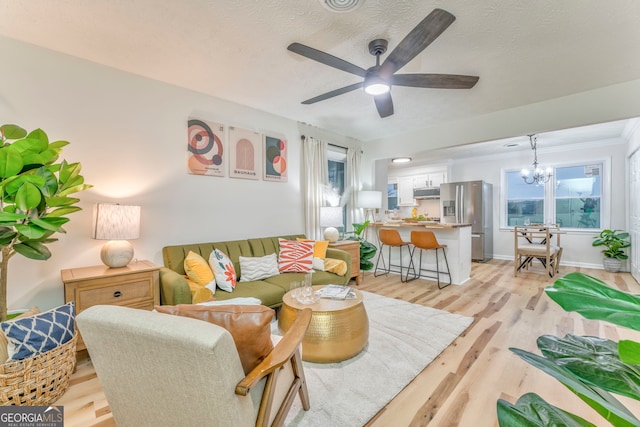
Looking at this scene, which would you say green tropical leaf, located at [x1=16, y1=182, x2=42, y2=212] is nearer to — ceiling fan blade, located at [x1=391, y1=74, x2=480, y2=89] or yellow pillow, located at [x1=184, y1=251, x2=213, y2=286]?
yellow pillow, located at [x1=184, y1=251, x2=213, y2=286]

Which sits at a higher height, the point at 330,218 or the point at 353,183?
the point at 353,183

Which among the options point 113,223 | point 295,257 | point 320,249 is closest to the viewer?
point 113,223

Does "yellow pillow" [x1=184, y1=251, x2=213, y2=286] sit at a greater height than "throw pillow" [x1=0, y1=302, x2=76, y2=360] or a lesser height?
greater

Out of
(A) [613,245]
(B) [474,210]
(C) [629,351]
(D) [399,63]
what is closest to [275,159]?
(D) [399,63]

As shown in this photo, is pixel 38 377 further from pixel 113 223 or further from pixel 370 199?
pixel 370 199

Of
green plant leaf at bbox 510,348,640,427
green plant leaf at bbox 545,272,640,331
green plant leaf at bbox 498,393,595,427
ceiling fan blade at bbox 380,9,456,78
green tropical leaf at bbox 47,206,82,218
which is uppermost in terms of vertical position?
ceiling fan blade at bbox 380,9,456,78

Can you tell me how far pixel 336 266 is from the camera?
3.54 m

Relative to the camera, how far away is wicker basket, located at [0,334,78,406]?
1.58 m

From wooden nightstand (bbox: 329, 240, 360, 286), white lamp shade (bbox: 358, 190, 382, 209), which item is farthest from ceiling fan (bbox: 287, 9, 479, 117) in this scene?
white lamp shade (bbox: 358, 190, 382, 209)

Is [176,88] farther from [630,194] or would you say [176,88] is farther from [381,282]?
[630,194]

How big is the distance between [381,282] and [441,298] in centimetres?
101

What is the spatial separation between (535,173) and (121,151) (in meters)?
6.54

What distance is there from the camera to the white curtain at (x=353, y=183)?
16.7ft

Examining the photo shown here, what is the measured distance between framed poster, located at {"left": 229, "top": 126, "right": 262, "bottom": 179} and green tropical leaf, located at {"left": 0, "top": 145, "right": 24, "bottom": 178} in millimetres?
1925
